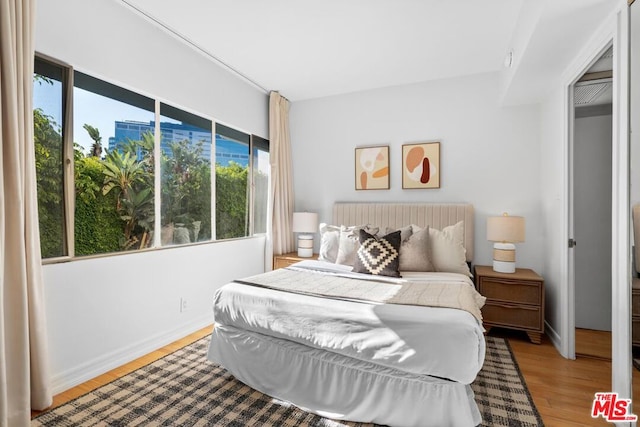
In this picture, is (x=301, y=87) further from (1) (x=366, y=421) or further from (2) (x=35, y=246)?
(1) (x=366, y=421)

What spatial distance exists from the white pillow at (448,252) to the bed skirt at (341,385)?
1.37m

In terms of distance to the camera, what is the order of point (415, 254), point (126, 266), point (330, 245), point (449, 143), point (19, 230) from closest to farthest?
point (19, 230) < point (126, 266) < point (415, 254) < point (330, 245) < point (449, 143)

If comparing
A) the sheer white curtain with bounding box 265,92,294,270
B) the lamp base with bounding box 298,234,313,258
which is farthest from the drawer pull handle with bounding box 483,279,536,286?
the sheer white curtain with bounding box 265,92,294,270

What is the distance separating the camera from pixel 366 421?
1.72 metres

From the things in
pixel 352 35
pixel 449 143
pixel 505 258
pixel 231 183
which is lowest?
pixel 505 258

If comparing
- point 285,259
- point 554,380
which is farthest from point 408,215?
point 554,380

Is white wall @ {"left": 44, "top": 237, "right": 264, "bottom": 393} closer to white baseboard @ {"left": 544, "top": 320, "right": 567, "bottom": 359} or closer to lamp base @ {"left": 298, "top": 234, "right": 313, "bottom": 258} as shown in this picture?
lamp base @ {"left": 298, "top": 234, "right": 313, "bottom": 258}

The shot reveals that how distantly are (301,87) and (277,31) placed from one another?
1.27 meters

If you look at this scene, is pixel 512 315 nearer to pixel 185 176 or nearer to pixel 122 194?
pixel 185 176

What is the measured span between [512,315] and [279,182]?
3014 mm

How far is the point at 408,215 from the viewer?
3.69 m

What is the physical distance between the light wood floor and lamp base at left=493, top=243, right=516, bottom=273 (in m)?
0.67

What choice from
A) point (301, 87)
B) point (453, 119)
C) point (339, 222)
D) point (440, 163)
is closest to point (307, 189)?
point (339, 222)

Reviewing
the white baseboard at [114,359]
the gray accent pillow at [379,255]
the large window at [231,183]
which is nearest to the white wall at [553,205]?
the gray accent pillow at [379,255]
